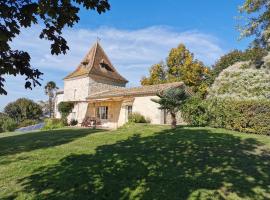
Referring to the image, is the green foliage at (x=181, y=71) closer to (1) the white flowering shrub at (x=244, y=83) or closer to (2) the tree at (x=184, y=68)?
(2) the tree at (x=184, y=68)

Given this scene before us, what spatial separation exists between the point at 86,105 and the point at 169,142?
83.1 ft

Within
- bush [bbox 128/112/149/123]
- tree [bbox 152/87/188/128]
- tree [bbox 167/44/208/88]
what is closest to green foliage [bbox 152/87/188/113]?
tree [bbox 152/87/188/128]

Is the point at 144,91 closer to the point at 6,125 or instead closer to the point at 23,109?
the point at 6,125

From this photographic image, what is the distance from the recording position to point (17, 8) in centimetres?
476

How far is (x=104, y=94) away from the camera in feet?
117

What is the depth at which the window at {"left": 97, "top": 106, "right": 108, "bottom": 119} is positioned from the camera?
34.9 m

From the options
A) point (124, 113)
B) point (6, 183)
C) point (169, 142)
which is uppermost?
point (124, 113)

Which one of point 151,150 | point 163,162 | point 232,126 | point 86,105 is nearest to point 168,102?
point 232,126

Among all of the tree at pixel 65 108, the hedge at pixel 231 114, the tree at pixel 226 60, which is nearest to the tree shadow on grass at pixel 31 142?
the hedge at pixel 231 114

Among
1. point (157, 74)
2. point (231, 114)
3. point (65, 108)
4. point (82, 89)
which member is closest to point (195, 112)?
point (231, 114)

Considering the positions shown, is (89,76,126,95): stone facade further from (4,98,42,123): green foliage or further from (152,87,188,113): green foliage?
(4,98,42,123): green foliage

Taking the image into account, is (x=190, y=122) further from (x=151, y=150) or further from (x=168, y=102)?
(x=151, y=150)

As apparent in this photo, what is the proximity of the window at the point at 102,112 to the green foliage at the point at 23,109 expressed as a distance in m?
29.1

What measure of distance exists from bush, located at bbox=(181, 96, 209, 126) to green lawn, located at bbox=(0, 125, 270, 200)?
6189mm
